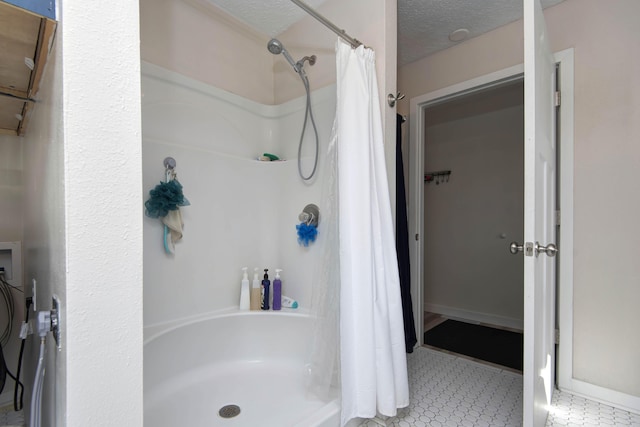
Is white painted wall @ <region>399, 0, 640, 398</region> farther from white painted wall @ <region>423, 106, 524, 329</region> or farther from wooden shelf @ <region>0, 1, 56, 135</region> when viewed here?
wooden shelf @ <region>0, 1, 56, 135</region>

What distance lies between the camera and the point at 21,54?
2.59 ft

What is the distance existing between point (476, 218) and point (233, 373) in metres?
2.80

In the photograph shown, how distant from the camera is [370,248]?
52.0 inches

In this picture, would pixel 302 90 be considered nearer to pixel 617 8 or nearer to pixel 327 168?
pixel 327 168

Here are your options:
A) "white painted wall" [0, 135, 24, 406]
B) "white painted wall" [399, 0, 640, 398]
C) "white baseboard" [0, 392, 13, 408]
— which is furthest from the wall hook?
"white baseboard" [0, 392, 13, 408]

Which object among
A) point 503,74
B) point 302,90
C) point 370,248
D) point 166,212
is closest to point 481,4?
point 503,74

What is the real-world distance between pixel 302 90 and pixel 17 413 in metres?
2.39

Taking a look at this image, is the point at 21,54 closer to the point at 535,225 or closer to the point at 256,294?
the point at 256,294

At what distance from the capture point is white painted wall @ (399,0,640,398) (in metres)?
1.58

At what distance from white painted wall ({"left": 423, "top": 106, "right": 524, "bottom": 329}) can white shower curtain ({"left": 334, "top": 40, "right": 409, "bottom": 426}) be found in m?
2.20

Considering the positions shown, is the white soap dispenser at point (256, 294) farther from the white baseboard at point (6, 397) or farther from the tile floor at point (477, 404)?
the white baseboard at point (6, 397)

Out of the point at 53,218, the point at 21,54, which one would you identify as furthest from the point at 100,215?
the point at 21,54

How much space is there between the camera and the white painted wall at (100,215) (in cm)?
48

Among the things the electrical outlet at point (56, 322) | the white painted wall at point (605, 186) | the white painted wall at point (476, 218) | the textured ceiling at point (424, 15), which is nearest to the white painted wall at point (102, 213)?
the electrical outlet at point (56, 322)
